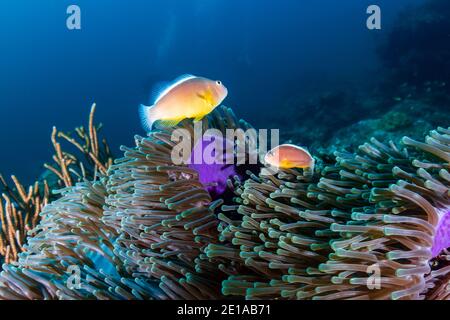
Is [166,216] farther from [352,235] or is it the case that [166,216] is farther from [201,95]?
[352,235]

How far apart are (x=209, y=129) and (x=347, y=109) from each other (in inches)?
506

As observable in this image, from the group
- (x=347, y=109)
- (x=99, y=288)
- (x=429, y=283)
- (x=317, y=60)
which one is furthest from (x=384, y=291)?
(x=317, y=60)

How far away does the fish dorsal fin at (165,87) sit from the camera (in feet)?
8.75

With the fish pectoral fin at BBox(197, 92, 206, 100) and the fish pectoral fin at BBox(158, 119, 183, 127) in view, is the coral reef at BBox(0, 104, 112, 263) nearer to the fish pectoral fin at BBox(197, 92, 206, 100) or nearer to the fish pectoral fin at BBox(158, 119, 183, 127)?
the fish pectoral fin at BBox(158, 119, 183, 127)

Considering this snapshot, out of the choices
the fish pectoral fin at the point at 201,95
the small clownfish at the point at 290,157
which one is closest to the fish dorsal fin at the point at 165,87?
the fish pectoral fin at the point at 201,95

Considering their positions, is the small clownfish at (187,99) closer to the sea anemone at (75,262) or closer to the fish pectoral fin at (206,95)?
the fish pectoral fin at (206,95)

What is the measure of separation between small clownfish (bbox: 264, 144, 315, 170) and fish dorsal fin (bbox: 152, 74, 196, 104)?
0.87m

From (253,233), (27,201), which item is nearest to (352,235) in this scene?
(253,233)

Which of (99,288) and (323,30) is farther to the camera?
(323,30)

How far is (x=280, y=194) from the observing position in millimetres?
2277

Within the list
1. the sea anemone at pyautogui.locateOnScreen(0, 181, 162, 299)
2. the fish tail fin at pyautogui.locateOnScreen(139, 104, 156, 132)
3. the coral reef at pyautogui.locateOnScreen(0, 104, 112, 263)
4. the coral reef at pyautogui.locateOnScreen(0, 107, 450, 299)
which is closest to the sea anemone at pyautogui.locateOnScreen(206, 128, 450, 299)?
the coral reef at pyautogui.locateOnScreen(0, 107, 450, 299)

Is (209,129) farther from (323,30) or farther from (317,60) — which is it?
(323,30)

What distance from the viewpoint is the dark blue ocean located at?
4956cm
